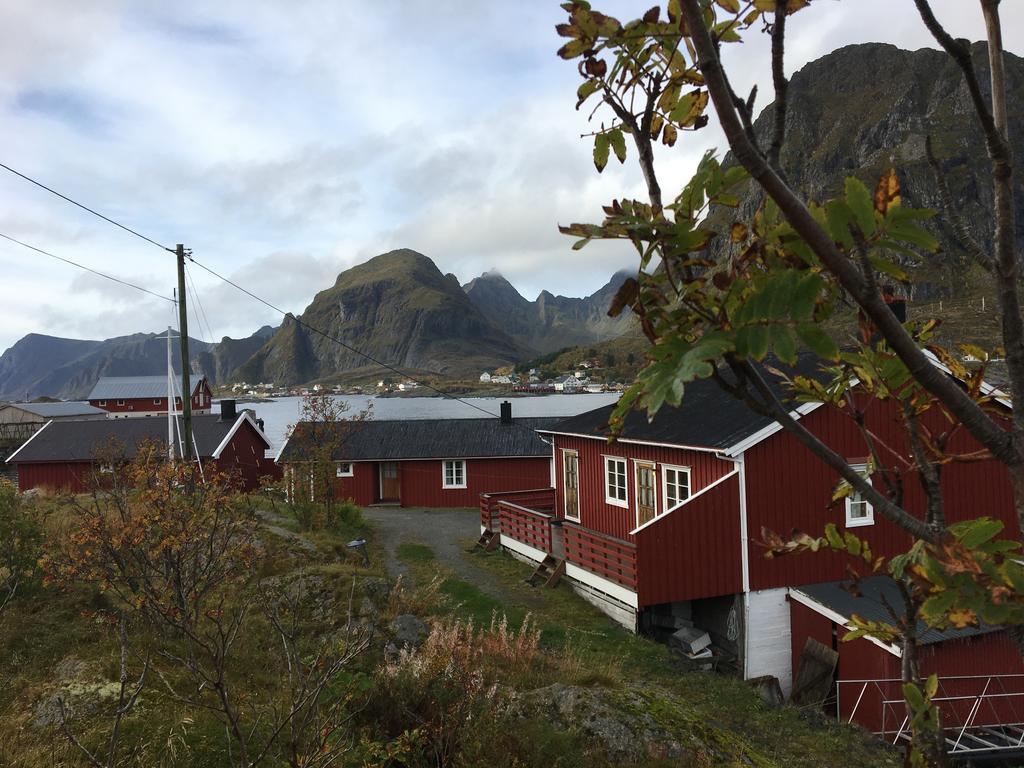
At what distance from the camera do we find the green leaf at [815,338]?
44.1 inches

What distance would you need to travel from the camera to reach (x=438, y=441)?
102ft

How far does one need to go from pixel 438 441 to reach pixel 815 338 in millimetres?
30437

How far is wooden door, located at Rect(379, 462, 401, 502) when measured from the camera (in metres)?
30.9

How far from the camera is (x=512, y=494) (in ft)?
74.7

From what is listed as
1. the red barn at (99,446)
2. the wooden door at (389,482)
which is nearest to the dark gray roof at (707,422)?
the wooden door at (389,482)

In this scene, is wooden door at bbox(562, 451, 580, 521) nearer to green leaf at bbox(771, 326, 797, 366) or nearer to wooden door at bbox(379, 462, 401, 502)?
wooden door at bbox(379, 462, 401, 502)

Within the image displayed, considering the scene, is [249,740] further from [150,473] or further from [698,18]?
[150,473]

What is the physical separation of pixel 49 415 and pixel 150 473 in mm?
57769

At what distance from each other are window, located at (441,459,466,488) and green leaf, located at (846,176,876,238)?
29657 millimetres

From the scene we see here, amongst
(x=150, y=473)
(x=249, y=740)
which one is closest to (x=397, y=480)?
(x=150, y=473)

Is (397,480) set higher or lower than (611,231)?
lower

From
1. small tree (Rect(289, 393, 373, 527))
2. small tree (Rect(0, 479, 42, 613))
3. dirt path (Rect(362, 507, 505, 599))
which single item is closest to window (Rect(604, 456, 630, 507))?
dirt path (Rect(362, 507, 505, 599))

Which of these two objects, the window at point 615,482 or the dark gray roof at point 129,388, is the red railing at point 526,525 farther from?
the dark gray roof at point 129,388

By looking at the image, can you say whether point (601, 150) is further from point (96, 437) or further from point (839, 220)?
point (96, 437)
